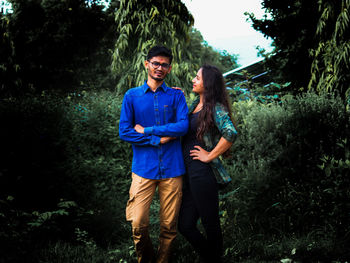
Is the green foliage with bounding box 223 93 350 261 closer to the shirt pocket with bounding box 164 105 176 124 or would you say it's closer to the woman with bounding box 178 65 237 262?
the woman with bounding box 178 65 237 262

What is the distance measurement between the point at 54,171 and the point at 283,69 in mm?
5731

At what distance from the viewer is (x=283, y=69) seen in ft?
26.2

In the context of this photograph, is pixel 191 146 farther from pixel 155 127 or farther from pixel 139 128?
pixel 139 128

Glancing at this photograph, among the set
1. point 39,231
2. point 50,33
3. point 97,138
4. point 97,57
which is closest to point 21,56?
point 50,33

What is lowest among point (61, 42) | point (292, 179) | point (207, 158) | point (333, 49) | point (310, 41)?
point (292, 179)

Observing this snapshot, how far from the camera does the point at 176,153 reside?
3.17m

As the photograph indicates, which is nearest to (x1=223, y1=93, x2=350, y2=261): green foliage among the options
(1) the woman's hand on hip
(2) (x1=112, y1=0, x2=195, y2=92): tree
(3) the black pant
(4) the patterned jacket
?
(3) the black pant

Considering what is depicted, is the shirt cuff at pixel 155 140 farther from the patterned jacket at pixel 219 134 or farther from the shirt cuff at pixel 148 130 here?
the patterned jacket at pixel 219 134

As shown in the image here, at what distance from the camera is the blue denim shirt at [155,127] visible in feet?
10.2

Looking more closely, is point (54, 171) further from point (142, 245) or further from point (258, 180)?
point (258, 180)

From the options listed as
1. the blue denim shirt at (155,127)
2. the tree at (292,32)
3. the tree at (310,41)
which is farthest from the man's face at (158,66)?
the tree at (292,32)

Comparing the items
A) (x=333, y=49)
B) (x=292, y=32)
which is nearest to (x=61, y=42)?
(x=292, y=32)

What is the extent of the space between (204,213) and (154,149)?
0.75 metres

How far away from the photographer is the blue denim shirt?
309 cm
